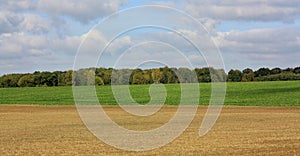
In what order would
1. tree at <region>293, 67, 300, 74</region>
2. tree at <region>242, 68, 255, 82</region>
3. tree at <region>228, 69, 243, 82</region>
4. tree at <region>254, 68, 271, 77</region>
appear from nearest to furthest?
1. tree at <region>228, 69, 243, 82</region>
2. tree at <region>242, 68, 255, 82</region>
3. tree at <region>254, 68, 271, 77</region>
4. tree at <region>293, 67, 300, 74</region>

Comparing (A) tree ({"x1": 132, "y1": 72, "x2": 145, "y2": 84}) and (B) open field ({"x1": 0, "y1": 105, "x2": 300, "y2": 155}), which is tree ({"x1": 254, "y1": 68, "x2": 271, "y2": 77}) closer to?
(A) tree ({"x1": 132, "y1": 72, "x2": 145, "y2": 84})

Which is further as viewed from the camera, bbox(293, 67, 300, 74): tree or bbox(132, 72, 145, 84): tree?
bbox(293, 67, 300, 74): tree

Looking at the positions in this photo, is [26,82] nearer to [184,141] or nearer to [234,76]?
[234,76]

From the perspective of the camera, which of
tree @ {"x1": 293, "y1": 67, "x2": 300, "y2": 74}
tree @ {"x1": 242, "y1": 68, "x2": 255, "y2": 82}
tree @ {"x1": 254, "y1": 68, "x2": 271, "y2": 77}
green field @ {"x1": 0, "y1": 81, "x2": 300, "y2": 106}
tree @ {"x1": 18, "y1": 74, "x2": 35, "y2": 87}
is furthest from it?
tree @ {"x1": 293, "y1": 67, "x2": 300, "y2": 74}

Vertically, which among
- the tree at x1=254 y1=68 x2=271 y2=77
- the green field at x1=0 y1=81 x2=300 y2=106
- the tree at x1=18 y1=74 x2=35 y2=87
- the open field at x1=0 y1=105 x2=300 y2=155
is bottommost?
the open field at x1=0 y1=105 x2=300 y2=155

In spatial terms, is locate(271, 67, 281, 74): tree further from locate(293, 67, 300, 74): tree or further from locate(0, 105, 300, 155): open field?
locate(0, 105, 300, 155): open field

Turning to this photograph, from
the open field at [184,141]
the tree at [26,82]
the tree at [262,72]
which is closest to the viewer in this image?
the open field at [184,141]

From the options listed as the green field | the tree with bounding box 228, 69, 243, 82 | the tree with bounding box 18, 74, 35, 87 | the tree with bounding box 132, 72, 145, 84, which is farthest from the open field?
the tree with bounding box 18, 74, 35, 87

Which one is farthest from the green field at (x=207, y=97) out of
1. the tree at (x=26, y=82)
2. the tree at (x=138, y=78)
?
the tree at (x=26, y=82)

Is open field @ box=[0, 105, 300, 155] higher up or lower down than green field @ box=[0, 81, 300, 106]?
lower down

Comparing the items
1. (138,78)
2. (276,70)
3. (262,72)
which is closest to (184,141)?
(138,78)

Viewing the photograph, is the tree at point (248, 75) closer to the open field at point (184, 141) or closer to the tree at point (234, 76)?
the tree at point (234, 76)

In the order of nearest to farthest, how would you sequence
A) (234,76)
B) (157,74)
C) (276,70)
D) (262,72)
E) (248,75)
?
1. (157,74)
2. (234,76)
3. (248,75)
4. (262,72)
5. (276,70)

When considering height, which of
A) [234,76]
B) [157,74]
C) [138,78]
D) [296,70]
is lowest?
[138,78]
